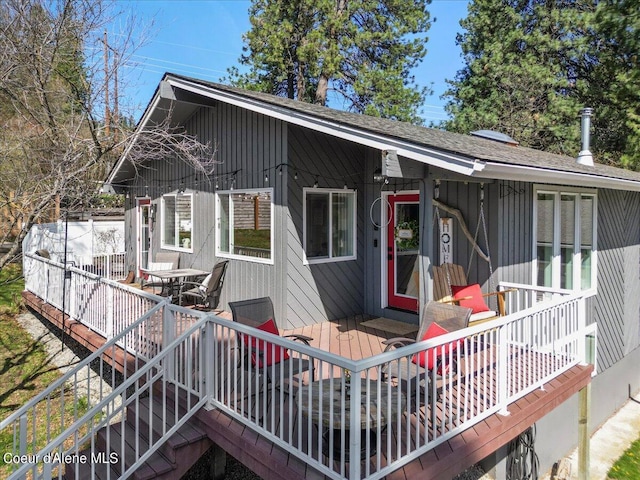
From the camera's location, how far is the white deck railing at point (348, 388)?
2969mm

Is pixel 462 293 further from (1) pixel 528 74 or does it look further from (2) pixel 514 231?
(1) pixel 528 74

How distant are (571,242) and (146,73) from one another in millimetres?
7630

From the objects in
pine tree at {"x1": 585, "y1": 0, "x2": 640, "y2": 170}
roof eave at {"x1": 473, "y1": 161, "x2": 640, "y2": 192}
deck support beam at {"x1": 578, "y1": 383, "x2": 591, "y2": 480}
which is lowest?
deck support beam at {"x1": 578, "y1": 383, "x2": 591, "y2": 480}

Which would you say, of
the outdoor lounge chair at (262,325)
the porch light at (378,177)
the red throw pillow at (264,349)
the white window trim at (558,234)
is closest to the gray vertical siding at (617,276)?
the white window trim at (558,234)

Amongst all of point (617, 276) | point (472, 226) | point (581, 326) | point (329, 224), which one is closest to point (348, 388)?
point (581, 326)

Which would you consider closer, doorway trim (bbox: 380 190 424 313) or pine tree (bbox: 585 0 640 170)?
doorway trim (bbox: 380 190 424 313)

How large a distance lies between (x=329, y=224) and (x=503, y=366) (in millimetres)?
4077

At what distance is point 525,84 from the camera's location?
15.7 meters

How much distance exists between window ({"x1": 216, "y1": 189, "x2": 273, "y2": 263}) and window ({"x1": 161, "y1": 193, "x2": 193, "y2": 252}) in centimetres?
125

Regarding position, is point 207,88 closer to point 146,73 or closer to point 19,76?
point 146,73

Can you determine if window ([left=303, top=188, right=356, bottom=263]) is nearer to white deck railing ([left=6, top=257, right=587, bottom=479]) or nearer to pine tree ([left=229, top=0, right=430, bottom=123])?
white deck railing ([left=6, top=257, right=587, bottom=479])

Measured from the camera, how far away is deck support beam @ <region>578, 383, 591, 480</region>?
559 centimetres

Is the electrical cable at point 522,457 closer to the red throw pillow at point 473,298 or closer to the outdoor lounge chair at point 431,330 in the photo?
the red throw pillow at point 473,298

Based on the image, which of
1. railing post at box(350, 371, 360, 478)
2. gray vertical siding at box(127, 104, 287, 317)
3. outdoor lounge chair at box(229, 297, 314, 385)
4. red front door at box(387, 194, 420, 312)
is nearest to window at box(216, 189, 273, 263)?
gray vertical siding at box(127, 104, 287, 317)
